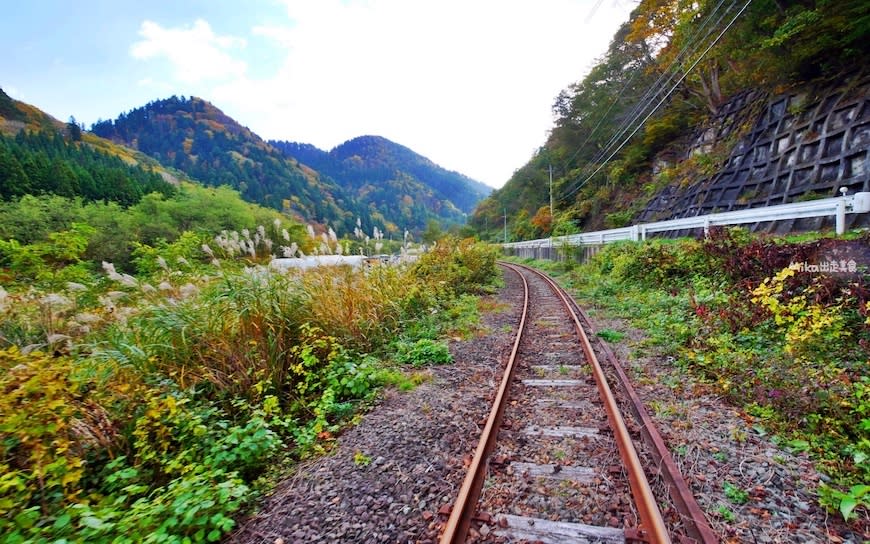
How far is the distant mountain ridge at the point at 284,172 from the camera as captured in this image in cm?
9419

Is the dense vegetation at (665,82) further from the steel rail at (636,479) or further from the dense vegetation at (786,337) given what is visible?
the steel rail at (636,479)

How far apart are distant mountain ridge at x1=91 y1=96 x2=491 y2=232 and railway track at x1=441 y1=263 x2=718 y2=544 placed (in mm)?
73214

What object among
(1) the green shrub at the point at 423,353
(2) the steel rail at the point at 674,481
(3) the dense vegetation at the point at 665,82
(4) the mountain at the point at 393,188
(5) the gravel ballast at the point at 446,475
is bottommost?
(5) the gravel ballast at the point at 446,475

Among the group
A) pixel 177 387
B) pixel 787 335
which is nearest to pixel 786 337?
pixel 787 335

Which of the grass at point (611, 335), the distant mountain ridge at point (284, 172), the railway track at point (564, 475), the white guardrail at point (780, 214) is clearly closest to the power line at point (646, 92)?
the white guardrail at point (780, 214)

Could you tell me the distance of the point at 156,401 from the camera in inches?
108

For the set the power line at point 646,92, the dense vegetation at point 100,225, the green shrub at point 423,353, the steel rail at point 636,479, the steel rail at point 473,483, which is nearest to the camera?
the steel rail at point 636,479

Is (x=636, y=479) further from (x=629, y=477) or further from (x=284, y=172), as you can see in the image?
(x=284, y=172)

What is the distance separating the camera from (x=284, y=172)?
109 metres

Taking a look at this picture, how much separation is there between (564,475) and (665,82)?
22.2 m

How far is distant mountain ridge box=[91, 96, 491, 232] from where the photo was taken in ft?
309

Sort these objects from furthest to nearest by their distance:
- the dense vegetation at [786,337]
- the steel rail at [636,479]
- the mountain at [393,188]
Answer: the mountain at [393,188] < the dense vegetation at [786,337] < the steel rail at [636,479]

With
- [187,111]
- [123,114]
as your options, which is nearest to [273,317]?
[187,111]

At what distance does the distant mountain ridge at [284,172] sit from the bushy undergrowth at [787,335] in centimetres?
7161
